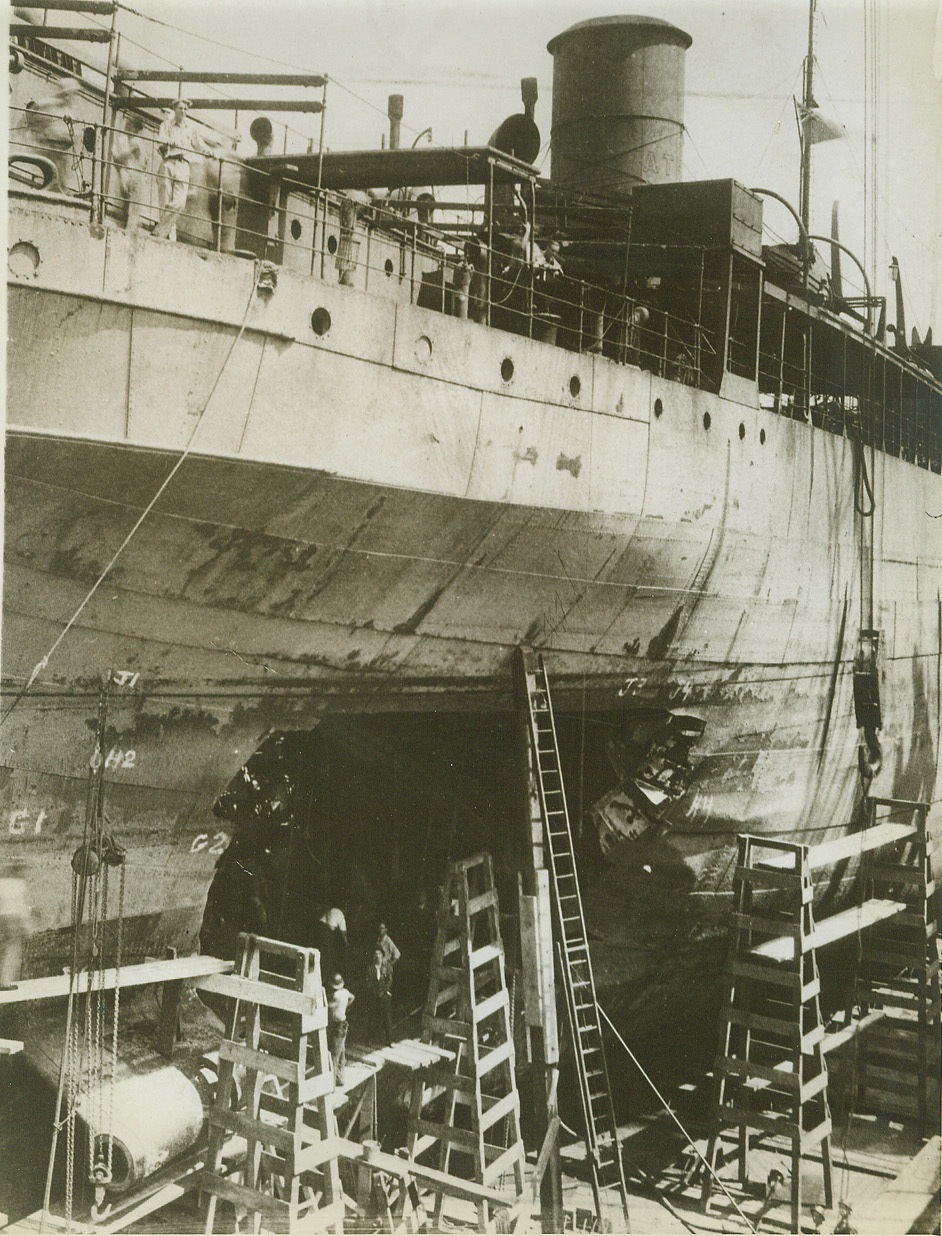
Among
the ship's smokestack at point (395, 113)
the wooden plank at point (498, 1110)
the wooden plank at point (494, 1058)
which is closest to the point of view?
the wooden plank at point (498, 1110)

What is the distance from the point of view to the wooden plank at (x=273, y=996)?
5.39 meters

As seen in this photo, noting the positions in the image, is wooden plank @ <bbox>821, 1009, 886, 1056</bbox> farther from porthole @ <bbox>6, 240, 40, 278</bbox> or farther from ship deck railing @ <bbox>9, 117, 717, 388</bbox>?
porthole @ <bbox>6, 240, 40, 278</bbox>

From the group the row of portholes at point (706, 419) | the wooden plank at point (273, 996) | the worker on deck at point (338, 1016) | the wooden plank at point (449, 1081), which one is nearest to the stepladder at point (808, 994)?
the wooden plank at point (449, 1081)

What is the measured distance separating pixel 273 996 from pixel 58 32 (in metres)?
6.11

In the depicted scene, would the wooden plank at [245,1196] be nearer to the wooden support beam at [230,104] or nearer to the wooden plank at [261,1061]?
the wooden plank at [261,1061]

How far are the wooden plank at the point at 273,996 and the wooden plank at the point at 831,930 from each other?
351cm

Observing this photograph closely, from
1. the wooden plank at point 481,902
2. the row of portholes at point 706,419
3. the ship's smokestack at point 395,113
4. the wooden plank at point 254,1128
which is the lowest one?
the wooden plank at point 254,1128

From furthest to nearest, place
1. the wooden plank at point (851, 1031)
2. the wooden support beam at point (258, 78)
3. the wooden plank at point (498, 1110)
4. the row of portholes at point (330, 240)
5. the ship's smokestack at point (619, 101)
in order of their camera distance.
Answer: the ship's smokestack at point (619, 101)
the row of portholes at point (330, 240)
the wooden plank at point (851, 1031)
the wooden plank at point (498, 1110)
the wooden support beam at point (258, 78)

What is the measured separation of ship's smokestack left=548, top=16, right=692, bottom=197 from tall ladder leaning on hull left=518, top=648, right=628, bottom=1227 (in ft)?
19.2

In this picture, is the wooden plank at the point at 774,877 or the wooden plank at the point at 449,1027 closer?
the wooden plank at the point at 449,1027

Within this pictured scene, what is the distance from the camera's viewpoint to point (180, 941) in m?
6.33

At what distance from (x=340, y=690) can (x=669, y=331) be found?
5196mm

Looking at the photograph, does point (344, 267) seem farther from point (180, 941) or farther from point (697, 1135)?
point (697, 1135)

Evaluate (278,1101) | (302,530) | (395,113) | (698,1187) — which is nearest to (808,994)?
(698,1187)
